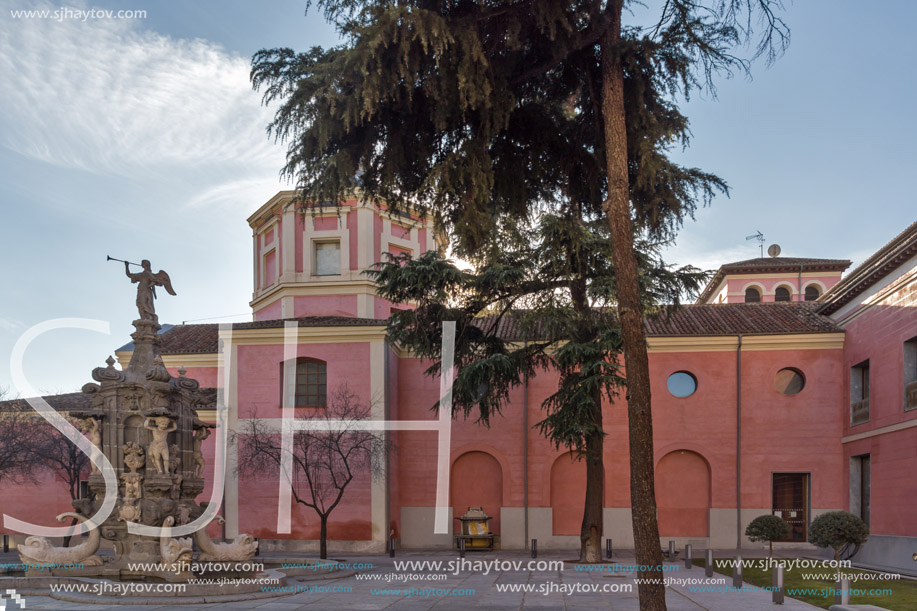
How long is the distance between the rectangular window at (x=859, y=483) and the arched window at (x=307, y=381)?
16.2m

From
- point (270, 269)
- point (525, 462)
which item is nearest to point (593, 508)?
point (525, 462)

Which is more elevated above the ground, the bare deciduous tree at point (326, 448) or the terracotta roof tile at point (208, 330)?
the terracotta roof tile at point (208, 330)

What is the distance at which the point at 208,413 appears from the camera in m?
27.2

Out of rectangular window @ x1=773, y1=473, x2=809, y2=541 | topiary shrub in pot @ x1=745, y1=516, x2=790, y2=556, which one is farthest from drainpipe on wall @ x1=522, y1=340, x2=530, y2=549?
A: topiary shrub in pot @ x1=745, y1=516, x2=790, y2=556

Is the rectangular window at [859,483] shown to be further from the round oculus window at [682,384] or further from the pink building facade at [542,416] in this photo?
the round oculus window at [682,384]

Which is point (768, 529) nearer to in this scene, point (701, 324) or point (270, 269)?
point (701, 324)

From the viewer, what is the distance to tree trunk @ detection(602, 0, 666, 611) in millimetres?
8977

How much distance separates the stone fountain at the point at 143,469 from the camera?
1370 centimetres

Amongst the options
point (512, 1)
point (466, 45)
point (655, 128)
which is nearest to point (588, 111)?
point (655, 128)

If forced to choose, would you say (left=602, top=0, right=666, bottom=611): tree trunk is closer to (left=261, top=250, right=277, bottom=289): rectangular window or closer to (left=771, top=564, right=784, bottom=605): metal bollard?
(left=771, top=564, right=784, bottom=605): metal bollard

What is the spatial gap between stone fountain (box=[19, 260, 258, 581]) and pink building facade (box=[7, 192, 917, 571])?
35.2 ft

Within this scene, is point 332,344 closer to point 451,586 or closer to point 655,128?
point 451,586

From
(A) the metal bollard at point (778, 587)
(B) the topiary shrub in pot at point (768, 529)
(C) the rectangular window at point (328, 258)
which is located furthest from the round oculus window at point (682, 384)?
(A) the metal bollard at point (778, 587)

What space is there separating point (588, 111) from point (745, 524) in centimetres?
1889
